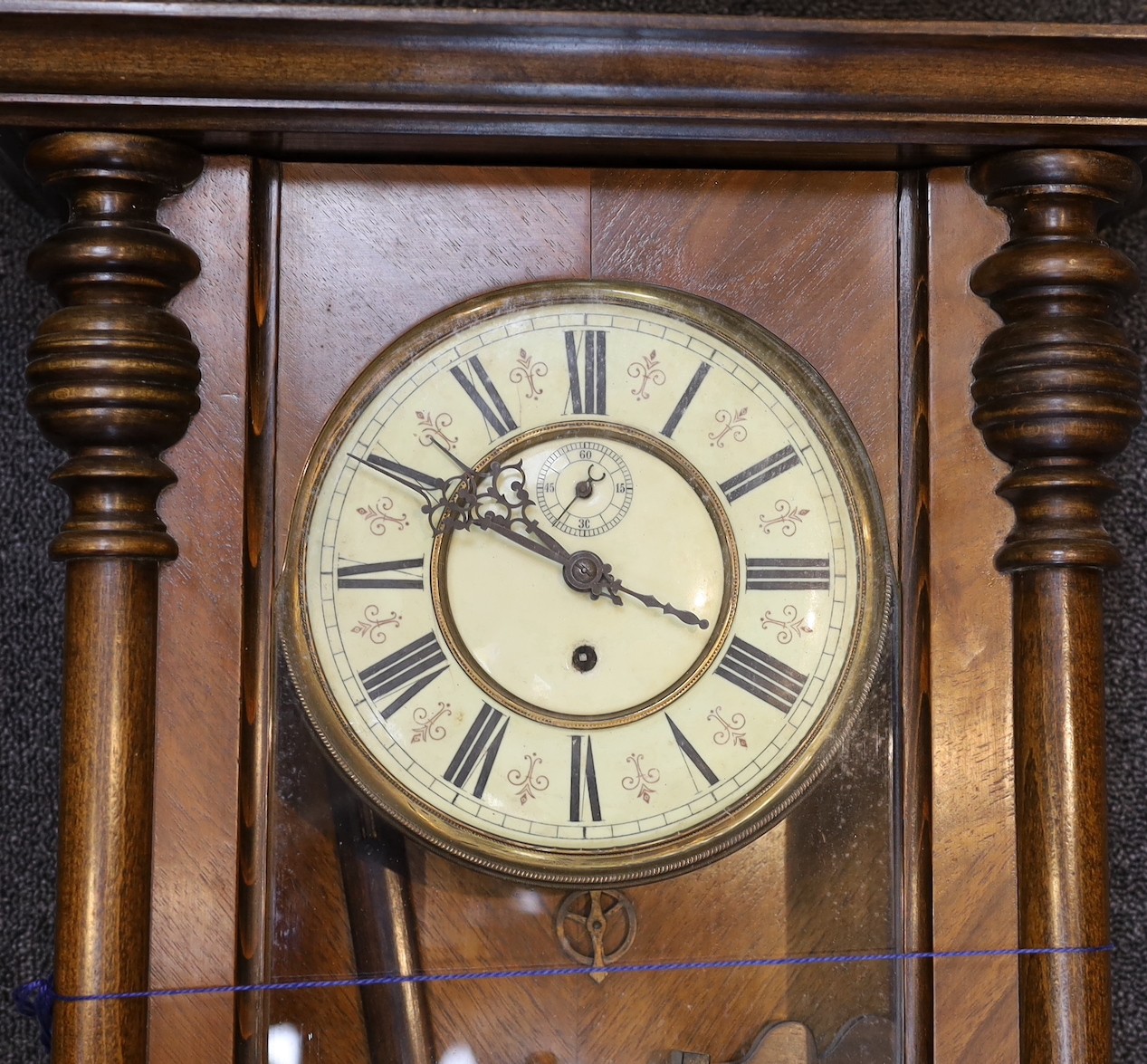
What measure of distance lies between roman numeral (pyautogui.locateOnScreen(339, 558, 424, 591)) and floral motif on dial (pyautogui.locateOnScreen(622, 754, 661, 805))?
16 centimetres

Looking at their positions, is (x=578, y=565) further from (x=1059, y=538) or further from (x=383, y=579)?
(x=1059, y=538)

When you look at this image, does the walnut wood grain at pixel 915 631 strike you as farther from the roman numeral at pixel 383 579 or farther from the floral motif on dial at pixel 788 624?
the roman numeral at pixel 383 579

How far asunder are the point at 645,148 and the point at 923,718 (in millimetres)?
380

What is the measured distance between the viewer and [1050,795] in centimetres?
83

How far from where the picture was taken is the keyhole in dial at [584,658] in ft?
2.77

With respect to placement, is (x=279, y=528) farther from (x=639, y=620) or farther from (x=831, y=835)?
(x=831, y=835)

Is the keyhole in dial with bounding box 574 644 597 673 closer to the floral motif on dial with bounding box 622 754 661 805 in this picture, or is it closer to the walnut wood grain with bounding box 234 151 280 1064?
the floral motif on dial with bounding box 622 754 661 805

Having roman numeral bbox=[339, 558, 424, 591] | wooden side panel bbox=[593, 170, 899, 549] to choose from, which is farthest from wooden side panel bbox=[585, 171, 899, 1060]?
roman numeral bbox=[339, 558, 424, 591]

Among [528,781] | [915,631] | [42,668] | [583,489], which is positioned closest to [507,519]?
[583,489]

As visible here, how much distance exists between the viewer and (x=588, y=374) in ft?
2.84

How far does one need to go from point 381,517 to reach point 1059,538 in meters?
0.40

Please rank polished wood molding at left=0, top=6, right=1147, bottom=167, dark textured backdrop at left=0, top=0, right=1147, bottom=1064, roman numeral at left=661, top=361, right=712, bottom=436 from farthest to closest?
dark textured backdrop at left=0, top=0, right=1147, bottom=1064, roman numeral at left=661, top=361, right=712, bottom=436, polished wood molding at left=0, top=6, right=1147, bottom=167

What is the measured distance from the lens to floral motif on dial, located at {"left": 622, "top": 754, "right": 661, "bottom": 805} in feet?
2.75

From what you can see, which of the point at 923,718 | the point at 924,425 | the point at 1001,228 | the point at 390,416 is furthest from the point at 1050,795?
the point at 390,416
